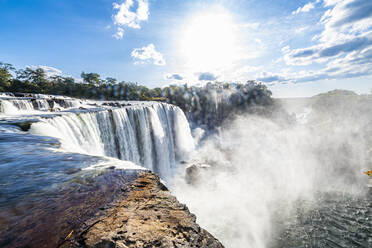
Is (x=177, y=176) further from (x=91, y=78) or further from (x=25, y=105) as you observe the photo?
(x=91, y=78)

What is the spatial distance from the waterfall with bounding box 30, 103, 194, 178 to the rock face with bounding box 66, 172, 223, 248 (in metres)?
3.25

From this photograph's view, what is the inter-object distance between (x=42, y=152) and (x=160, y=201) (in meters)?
3.37

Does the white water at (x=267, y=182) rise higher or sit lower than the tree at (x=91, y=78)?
lower

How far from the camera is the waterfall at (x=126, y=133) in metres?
6.32

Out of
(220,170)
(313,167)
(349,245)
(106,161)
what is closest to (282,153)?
(313,167)

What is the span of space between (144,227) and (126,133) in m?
10.5

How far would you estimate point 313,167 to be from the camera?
1577 centimetres

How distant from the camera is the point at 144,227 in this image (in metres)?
1.31


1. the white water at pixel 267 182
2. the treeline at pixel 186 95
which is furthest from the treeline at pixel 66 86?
the white water at pixel 267 182

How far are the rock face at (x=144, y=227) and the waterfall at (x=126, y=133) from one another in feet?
10.7

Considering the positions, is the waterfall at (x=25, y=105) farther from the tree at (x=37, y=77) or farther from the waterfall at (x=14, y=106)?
the tree at (x=37, y=77)

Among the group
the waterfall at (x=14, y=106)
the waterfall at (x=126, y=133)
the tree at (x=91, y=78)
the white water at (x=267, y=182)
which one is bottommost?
the white water at (x=267, y=182)

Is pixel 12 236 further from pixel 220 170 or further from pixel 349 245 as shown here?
pixel 220 170

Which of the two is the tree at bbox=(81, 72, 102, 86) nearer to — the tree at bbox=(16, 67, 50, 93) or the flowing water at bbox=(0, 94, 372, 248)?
the tree at bbox=(16, 67, 50, 93)
